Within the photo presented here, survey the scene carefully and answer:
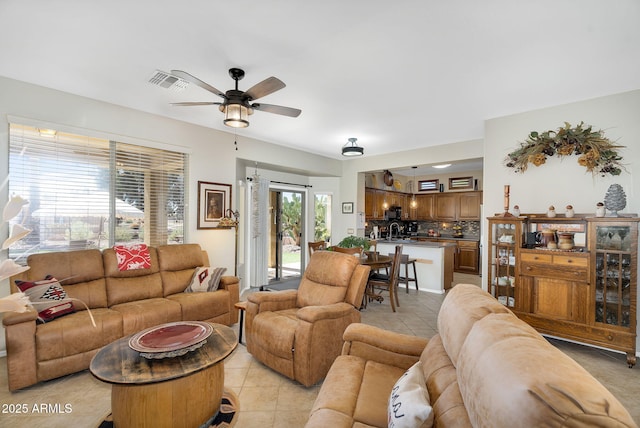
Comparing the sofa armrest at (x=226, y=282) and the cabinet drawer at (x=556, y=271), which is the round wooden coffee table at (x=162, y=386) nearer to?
the sofa armrest at (x=226, y=282)

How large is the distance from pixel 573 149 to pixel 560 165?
0.70 ft

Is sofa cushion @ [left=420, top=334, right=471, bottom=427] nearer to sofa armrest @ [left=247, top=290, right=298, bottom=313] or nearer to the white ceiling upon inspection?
sofa armrest @ [left=247, top=290, right=298, bottom=313]

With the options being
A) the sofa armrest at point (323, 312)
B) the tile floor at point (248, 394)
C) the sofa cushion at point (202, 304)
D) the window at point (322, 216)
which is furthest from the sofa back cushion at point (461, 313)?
the window at point (322, 216)

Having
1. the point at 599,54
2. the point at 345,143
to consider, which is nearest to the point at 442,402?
the point at 599,54

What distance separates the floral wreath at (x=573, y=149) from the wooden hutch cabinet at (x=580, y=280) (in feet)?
2.03

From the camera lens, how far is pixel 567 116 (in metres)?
3.46

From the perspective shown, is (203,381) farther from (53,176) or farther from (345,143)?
(345,143)

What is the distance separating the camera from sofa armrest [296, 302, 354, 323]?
7.96 feet

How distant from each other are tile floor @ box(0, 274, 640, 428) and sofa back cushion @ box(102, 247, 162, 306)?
79cm

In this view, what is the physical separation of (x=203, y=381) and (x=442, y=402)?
4.95 feet

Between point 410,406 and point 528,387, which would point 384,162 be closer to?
point 410,406

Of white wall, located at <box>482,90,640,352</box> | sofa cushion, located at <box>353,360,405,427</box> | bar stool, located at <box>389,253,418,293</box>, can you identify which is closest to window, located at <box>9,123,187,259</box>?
sofa cushion, located at <box>353,360,405,427</box>

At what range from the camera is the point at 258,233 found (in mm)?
5664

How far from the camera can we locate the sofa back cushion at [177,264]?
3.65m
